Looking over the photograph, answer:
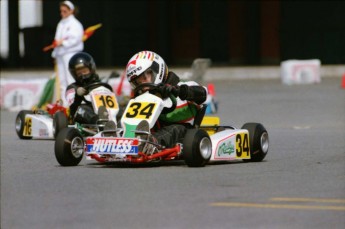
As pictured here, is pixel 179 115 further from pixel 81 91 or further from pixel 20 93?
pixel 20 93

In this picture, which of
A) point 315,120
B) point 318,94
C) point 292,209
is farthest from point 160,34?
point 292,209

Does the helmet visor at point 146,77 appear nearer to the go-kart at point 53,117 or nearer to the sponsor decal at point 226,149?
the sponsor decal at point 226,149

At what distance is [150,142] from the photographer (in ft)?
32.2

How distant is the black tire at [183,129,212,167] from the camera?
9.70m

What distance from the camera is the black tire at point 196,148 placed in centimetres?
970

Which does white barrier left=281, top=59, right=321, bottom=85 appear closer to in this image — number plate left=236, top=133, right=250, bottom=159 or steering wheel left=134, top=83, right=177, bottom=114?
number plate left=236, top=133, right=250, bottom=159

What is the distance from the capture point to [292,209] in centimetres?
751

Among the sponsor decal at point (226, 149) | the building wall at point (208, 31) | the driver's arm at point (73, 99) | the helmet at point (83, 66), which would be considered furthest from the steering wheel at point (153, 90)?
the building wall at point (208, 31)

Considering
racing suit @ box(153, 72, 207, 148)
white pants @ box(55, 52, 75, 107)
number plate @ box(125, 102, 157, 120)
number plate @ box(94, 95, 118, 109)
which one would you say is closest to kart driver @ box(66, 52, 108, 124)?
number plate @ box(94, 95, 118, 109)

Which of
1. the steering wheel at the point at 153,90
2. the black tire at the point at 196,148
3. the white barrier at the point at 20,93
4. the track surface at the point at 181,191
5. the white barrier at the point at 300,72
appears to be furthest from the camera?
the white barrier at the point at 300,72

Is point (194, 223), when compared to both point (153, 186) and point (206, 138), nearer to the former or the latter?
point (153, 186)

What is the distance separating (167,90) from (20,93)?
9.55 meters

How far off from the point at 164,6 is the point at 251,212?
26357 millimetres

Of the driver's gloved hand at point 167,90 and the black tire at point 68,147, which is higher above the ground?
the driver's gloved hand at point 167,90
